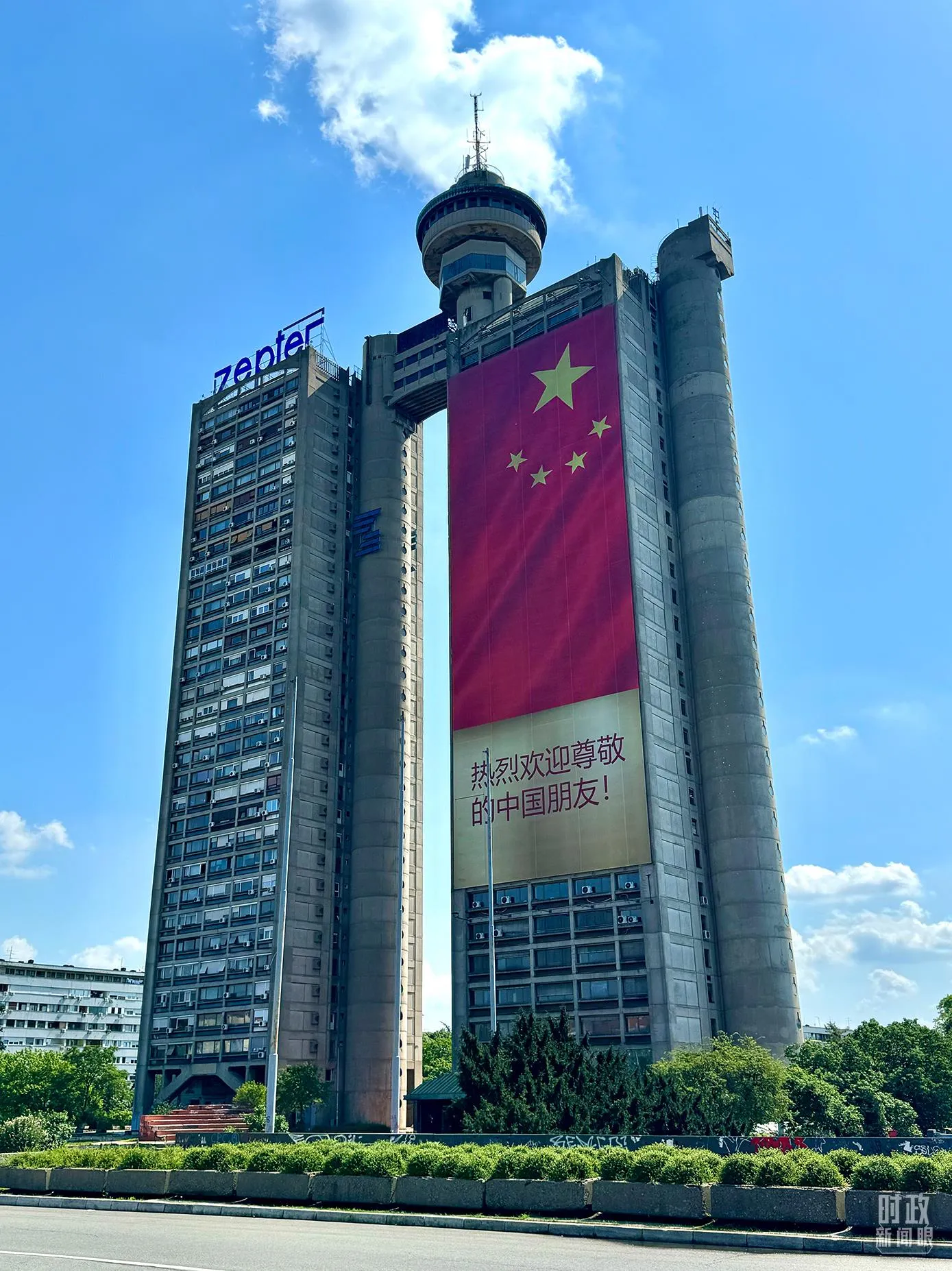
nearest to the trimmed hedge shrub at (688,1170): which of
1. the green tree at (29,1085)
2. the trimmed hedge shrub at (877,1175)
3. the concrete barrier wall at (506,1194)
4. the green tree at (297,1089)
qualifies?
the concrete barrier wall at (506,1194)

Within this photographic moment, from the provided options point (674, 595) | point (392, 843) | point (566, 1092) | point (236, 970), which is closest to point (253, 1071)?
point (236, 970)

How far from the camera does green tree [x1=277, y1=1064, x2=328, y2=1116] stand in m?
113

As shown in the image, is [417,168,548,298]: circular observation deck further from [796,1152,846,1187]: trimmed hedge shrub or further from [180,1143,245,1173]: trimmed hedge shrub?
[796,1152,846,1187]: trimmed hedge shrub

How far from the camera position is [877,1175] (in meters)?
26.5

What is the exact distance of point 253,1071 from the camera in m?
117

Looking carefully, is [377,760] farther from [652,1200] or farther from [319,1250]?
[319,1250]

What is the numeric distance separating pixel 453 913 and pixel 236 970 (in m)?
28.6

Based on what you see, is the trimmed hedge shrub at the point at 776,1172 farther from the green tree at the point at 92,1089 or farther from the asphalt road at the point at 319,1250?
the green tree at the point at 92,1089

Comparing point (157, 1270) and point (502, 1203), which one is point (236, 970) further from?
point (157, 1270)

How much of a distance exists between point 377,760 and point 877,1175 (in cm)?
10881

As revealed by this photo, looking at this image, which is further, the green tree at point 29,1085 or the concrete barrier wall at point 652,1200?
the green tree at point 29,1085

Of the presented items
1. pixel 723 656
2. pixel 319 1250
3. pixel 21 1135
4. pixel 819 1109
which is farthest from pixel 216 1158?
pixel 723 656

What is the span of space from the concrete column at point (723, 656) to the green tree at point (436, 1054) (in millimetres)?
75406

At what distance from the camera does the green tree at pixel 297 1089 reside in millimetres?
113062
